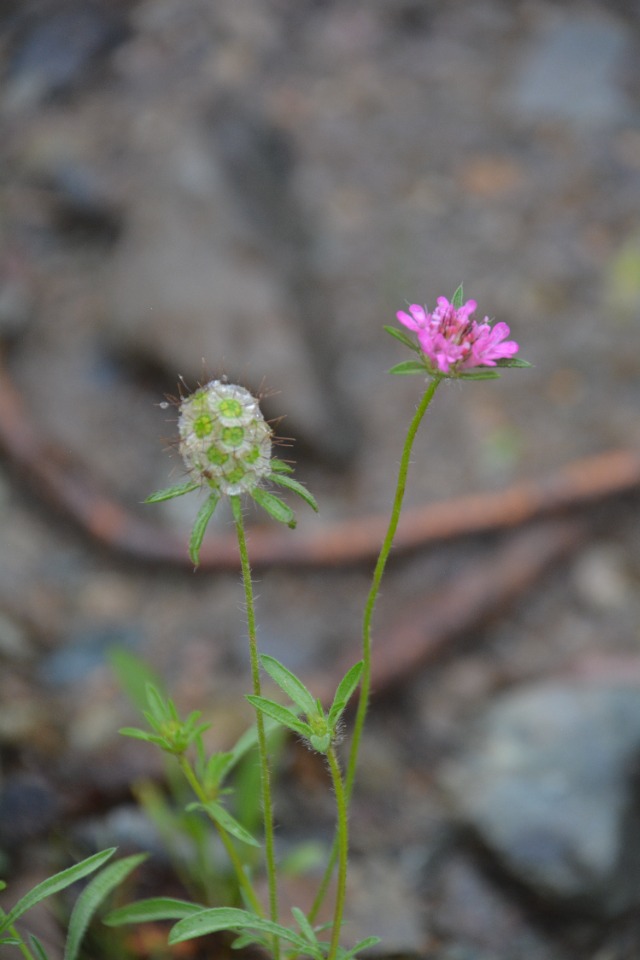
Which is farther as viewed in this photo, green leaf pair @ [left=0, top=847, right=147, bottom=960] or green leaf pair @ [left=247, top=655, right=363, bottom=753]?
green leaf pair @ [left=0, top=847, right=147, bottom=960]

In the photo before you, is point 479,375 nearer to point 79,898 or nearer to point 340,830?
point 340,830

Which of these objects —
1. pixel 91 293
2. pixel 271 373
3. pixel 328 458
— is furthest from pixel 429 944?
pixel 91 293

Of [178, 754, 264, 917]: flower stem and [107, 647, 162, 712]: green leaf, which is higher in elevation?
[107, 647, 162, 712]: green leaf

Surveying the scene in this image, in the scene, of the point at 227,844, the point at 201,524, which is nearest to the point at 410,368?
the point at 201,524

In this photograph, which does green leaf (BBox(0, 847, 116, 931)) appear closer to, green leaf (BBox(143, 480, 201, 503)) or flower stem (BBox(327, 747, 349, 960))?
flower stem (BBox(327, 747, 349, 960))

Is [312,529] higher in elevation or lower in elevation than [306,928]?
higher

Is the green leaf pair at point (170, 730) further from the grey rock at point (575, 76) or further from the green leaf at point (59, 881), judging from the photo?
the grey rock at point (575, 76)

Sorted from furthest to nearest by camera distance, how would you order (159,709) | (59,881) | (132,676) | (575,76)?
(575,76) < (132,676) < (159,709) < (59,881)

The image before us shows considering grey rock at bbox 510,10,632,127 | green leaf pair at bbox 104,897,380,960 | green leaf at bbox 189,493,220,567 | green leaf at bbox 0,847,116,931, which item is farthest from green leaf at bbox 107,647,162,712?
Answer: grey rock at bbox 510,10,632,127
